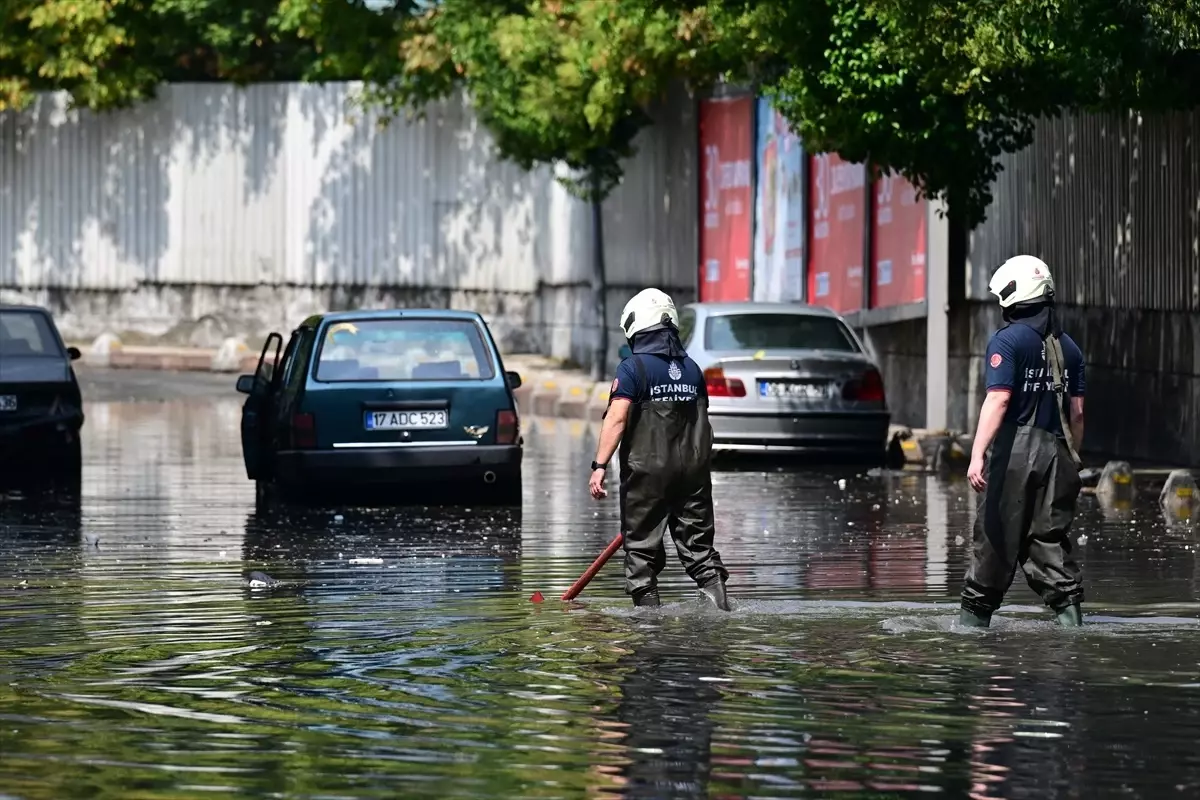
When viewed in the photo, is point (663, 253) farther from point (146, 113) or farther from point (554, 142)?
point (146, 113)

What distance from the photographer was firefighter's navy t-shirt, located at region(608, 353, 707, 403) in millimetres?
12086

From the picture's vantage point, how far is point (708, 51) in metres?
28.4

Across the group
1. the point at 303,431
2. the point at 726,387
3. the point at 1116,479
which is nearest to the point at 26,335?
the point at 303,431

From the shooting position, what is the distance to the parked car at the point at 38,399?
795 inches

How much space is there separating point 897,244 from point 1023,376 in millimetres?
16289

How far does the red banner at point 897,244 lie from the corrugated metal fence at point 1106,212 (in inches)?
39.3

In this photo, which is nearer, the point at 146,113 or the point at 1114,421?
the point at 1114,421

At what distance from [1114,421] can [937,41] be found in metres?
5.13

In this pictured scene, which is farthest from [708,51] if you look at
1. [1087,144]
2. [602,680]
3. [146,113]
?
[602,680]

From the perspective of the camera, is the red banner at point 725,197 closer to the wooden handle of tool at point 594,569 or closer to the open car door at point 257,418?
the open car door at point 257,418

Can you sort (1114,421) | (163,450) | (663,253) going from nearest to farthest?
1. (1114,421)
2. (163,450)
3. (663,253)

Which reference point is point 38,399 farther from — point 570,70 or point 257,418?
point 570,70

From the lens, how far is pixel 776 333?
22938 mm

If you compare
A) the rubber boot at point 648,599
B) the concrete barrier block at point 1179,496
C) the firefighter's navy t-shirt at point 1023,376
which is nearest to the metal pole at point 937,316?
the concrete barrier block at point 1179,496
